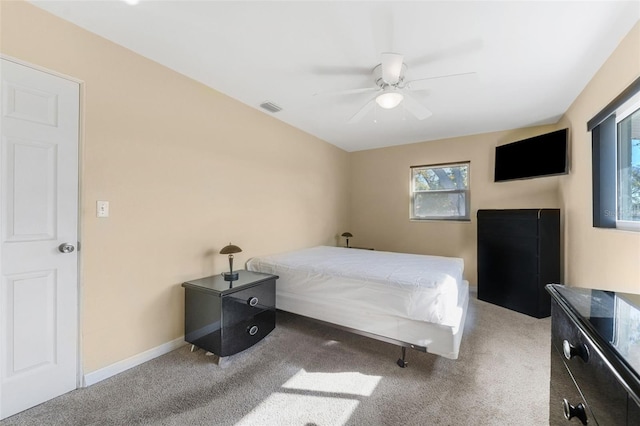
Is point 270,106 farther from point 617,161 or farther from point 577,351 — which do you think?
point 617,161

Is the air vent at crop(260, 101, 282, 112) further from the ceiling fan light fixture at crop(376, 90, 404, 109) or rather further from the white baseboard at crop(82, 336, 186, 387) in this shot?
the white baseboard at crop(82, 336, 186, 387)

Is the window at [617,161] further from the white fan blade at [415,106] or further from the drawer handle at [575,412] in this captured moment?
the drawer handle at [575,412]

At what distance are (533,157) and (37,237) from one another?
4.96 m

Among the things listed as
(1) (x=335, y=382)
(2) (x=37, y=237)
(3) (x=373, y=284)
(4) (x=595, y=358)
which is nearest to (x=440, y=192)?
(3) (x=373, y=284)

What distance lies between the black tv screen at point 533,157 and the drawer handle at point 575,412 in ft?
10.3

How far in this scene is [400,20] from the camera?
5.55ft

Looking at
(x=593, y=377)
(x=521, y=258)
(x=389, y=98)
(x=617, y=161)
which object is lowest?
(x=521, y=258)

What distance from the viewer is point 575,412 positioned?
813 mm

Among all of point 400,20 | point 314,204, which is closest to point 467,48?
point 400,20

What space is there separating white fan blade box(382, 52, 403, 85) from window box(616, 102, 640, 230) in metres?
1.65

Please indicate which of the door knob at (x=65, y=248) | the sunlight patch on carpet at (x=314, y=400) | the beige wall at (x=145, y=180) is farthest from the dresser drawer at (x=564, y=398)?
the door knob at (x=65, y=248)

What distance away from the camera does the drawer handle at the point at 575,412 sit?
2.54 ft

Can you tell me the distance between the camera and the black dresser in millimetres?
577

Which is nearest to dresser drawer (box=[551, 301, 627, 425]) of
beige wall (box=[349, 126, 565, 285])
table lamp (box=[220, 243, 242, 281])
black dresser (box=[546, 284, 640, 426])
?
black dresser (box=[546, 284, 640, 426])
